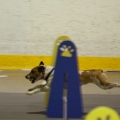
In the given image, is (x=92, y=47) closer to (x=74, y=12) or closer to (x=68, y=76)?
(x=74, y=12)

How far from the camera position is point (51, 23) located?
8.17 meters

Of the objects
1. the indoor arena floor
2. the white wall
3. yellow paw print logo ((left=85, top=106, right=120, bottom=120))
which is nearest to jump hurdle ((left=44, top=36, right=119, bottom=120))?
the indoor arena floor

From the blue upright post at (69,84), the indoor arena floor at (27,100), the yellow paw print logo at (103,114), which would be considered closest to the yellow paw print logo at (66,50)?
the blue upright post at (69,84)

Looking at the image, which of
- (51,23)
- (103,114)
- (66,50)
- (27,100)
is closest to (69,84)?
(66,50)

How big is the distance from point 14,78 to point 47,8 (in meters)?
1.98

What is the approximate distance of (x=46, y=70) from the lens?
3.72 meters

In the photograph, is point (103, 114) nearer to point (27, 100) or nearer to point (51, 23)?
point (27, 100)

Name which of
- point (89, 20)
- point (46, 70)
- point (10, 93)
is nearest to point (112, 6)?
point (89, 20)

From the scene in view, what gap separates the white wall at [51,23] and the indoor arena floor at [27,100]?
181cm

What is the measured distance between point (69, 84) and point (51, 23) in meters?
4.85

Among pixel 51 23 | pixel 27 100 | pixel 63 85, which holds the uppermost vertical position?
pixel 51 23

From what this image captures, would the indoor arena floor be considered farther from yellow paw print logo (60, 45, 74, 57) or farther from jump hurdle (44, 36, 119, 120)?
yellow paw print logo (60, 45, 74, 57)

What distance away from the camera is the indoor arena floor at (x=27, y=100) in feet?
12.0

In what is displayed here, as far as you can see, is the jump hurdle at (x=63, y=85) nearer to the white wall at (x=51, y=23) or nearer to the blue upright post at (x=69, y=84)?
the blue upright post at (x=69, y=84)
